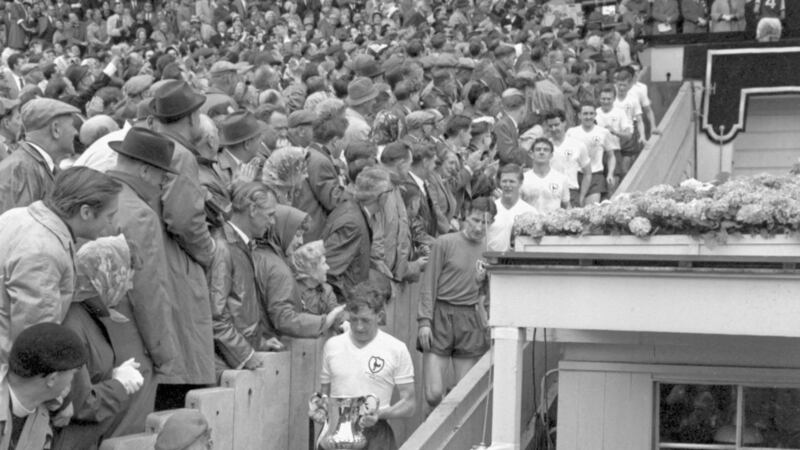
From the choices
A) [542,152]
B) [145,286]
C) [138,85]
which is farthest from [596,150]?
[145,286]

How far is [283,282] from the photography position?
9.71 metres

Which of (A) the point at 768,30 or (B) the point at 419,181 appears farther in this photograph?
(A) the point at 768,30

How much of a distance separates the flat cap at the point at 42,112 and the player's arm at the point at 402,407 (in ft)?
9.03

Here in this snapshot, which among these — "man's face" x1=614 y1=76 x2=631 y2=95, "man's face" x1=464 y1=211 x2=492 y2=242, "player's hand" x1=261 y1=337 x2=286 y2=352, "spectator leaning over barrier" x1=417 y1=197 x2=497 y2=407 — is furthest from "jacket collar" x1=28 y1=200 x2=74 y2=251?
"man's face" x1=614 y1=76 x2=631 y2=95

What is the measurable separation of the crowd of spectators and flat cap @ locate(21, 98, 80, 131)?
0.06 feet

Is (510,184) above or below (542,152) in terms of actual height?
below

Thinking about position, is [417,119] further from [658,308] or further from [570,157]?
[658,308]

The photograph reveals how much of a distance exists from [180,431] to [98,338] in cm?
73

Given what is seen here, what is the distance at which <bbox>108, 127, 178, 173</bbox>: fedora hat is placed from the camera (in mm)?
8172

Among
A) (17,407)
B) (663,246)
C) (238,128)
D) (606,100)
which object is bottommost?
→ (17,407)

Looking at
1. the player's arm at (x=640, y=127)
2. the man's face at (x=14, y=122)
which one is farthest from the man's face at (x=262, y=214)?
the player's arm at (x=640, y=127)

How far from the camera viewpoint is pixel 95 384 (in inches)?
289

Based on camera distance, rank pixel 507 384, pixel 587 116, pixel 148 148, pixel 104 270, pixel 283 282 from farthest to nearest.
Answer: pixel 587 116 → pixel 283 282 → pixel 507 384 → pixel 148 148 → pixel 104 270

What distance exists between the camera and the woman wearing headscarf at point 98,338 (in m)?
7.32
